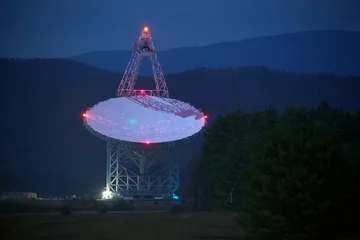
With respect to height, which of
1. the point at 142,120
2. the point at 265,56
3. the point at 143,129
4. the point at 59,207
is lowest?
the point at 59,207

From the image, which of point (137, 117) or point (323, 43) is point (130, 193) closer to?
point (137, 117)

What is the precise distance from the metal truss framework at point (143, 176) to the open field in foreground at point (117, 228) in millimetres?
24001

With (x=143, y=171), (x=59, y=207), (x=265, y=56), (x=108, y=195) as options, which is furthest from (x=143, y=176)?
(x=265, y=56)

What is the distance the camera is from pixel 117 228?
30.5 m

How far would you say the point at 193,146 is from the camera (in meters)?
102

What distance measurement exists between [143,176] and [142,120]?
409 inches

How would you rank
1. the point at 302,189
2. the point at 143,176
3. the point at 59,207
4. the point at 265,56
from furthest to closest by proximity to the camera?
the point at 265,56
the point at 143,176
the point at 59,207
the point at 302,189

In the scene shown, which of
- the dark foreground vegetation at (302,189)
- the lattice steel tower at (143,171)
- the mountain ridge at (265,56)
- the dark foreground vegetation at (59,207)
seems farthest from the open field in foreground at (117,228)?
the mountain ridge at (265,56)

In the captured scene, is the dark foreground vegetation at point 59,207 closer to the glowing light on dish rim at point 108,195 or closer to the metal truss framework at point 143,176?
the glowing light on dish rim at point 108,195

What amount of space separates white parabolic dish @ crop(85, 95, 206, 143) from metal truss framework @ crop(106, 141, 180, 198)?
5173 millimetres

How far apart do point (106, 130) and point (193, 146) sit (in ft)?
167

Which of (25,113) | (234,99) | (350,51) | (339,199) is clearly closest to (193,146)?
(234,99)

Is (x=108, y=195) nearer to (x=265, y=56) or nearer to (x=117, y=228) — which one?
(x=117, y=228)

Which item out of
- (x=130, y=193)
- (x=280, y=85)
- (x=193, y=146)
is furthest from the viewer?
(x=280, y=85)
